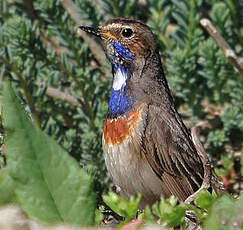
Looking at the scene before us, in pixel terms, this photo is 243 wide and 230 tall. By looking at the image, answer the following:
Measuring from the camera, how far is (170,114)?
407 cm

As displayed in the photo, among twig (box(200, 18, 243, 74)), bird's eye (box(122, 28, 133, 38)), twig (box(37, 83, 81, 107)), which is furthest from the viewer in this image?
twig (box(37, 83, 81, 107))

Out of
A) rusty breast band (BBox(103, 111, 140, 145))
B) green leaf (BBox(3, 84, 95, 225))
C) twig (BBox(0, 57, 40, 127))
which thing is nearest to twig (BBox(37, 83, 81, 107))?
twig (BBox(0, 57, 40, 127))

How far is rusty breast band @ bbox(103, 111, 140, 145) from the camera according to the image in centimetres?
380

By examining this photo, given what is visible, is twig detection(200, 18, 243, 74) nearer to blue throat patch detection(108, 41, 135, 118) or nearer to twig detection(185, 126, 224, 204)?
blue throat patch detection(108, 41, 135, 118)

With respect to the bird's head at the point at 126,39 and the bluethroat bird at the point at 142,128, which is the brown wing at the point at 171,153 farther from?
the bird's head at the point at 126,39

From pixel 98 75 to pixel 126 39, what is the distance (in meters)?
0.84

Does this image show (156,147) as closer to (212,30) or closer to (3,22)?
(212,30)

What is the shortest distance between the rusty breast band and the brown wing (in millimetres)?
85

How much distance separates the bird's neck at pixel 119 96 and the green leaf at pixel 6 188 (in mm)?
2482

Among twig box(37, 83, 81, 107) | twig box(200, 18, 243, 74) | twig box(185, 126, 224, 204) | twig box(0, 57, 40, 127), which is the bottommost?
twig box(37, 83, 81, 107)

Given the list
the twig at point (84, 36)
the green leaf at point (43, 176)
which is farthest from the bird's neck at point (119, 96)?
the green leaf at point (43, 176)

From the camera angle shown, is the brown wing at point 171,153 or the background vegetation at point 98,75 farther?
the background vegetation at point 98,75

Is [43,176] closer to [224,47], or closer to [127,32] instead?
[127,32]

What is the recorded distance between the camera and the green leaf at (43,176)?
1369 mm
